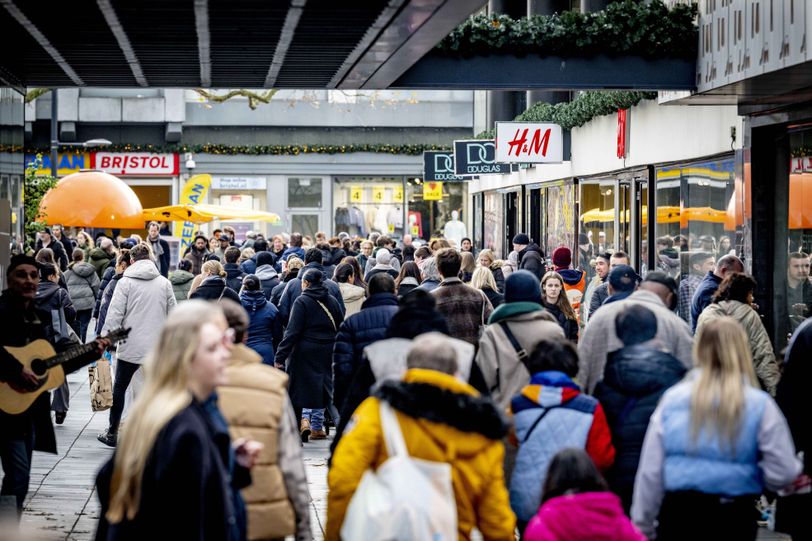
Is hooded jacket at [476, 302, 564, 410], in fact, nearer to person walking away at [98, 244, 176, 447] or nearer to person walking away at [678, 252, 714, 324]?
person walking away at [98, 244, 176, 447]

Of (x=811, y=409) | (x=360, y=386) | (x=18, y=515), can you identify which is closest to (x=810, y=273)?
(x=811, y=409)

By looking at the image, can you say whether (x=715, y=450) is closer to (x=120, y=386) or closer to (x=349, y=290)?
(x=120, y=386)

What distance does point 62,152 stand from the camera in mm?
43062

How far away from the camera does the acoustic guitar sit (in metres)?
8.12

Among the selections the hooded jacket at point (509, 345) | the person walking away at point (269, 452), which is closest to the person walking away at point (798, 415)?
the hooded jacket at point (509, 345)

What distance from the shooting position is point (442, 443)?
17.2 feet

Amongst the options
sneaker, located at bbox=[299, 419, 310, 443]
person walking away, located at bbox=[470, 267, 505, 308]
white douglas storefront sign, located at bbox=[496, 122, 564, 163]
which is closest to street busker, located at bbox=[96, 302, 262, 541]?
person walking away, located at bbox=[470, 267, 505, 308]

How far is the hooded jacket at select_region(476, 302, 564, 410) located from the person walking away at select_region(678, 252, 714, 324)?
305 inches

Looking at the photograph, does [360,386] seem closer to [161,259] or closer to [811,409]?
[811,409]

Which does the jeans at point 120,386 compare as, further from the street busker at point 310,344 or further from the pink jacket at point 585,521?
the pink jacket at point 585,521

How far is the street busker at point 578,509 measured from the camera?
4.90m

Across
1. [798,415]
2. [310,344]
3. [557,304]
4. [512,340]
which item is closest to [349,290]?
[310,344]

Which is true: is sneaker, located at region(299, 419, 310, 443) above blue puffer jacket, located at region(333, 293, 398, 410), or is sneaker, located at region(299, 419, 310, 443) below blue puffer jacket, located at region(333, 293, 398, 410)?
below

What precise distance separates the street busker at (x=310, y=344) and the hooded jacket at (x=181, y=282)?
3.77 m
